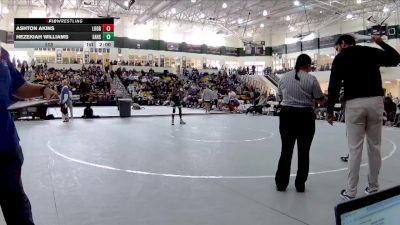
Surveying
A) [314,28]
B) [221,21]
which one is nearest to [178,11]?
[221,21]

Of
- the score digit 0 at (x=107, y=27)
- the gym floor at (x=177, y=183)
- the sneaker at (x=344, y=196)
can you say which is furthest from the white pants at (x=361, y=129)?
the score digit 0 at (x=107, y=27)

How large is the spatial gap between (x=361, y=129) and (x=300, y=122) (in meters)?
0.73

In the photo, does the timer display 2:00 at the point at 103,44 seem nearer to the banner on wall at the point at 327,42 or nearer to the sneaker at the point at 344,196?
A: the sneaker at the point at 344,196

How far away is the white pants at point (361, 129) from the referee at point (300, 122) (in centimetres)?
55

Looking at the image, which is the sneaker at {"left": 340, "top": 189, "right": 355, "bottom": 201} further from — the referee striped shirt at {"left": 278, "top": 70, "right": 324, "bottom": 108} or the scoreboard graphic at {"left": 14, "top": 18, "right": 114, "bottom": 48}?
the scoreboard graphic at {"left": 14, "top": 18, "right": 114, "bottom": 48}

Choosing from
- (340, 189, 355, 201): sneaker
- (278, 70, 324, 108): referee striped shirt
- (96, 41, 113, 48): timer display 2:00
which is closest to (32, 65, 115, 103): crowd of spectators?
(96, 41, 113, 48): timer display 2:00

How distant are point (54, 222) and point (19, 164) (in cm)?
121

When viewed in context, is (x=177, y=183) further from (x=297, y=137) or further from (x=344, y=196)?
(x=344, y=196)

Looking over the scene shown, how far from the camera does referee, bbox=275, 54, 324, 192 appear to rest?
4453 millimetres

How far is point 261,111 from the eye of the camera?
21250 millimetres

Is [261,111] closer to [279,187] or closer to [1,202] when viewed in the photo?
[279,187]

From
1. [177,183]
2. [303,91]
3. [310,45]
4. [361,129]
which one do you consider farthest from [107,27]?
[310,45]

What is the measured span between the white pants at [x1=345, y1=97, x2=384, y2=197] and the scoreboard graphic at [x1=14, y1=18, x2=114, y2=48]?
982 centimetres

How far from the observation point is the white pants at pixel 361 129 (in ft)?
12.7
